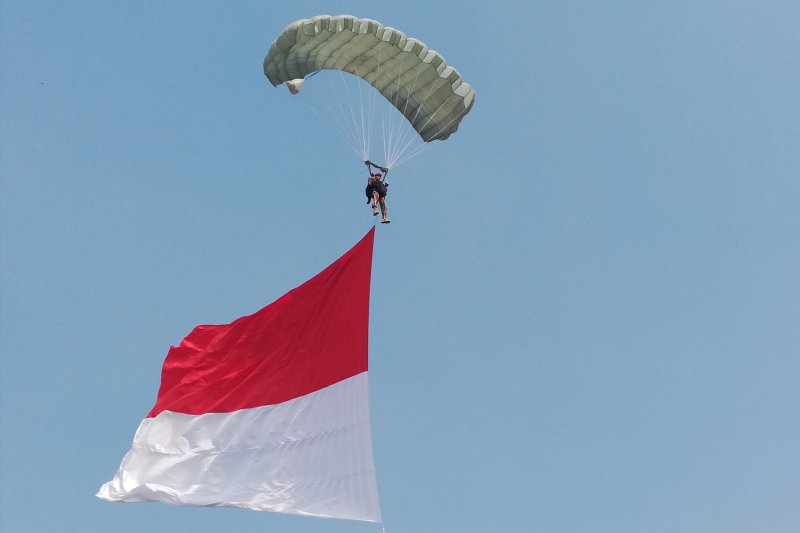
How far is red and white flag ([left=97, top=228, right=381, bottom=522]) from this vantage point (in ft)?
68.7

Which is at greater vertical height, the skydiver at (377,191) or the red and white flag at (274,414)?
the skydiver at (377,191)

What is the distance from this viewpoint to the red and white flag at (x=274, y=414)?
20.9 metres

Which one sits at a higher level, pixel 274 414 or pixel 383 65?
pixel 383 65

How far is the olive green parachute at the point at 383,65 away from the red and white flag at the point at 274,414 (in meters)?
2.72

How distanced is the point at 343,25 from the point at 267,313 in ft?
14.6

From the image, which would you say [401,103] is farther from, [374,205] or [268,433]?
[268,433]

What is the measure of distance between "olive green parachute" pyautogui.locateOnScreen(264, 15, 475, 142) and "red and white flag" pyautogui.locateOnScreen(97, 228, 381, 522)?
8.92 ft

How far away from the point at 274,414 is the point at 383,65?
18.6ft

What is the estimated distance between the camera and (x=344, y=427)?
837 inches

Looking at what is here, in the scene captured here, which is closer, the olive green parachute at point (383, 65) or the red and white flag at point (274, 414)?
the red and white flag at point (274, 414)

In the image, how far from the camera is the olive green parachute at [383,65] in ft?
73.8

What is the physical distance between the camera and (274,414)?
22.0 meters

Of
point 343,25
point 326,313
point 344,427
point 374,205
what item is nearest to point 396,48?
point 343,25

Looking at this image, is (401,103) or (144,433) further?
(401,103)
